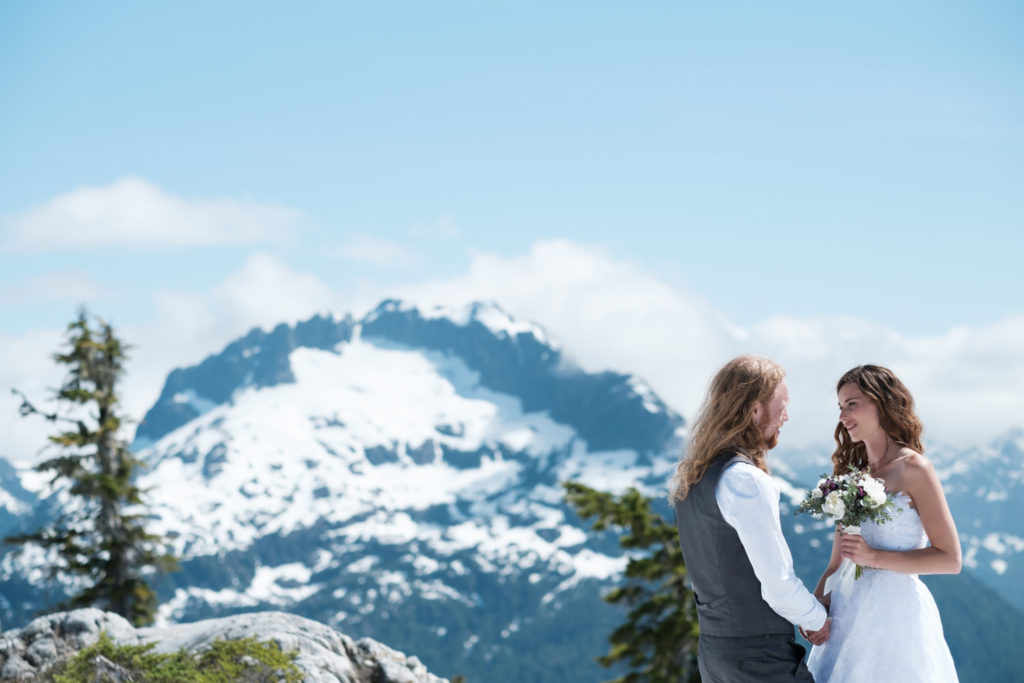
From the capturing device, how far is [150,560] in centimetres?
2606

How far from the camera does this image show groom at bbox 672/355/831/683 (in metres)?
5.22

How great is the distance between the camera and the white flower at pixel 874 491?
5.89 metres

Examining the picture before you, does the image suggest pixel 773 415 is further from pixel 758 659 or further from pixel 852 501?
pixel 758 659

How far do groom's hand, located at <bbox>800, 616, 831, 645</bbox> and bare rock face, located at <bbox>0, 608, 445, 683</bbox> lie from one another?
543 cm

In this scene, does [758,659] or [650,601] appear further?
[650,601]

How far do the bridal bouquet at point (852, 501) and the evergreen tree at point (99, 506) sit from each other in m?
23.7

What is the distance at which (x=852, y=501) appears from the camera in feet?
19.9

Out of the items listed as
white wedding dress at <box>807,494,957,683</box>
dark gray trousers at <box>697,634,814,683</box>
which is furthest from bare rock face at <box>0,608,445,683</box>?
white wedding dress at <box>807,494,957,683</box>

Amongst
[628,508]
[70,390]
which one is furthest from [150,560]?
[628,508]

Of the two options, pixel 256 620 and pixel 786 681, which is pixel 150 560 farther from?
pixel 786 681

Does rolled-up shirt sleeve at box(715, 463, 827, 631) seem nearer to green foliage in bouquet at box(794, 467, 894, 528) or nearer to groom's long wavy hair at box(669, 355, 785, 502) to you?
groom's long wavy hair at box(669, 355, 785, 502)

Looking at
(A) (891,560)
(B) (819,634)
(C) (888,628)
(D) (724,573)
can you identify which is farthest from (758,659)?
(A) (891,560)

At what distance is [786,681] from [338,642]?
6.53 meters

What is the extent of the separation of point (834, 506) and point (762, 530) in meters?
1.06
